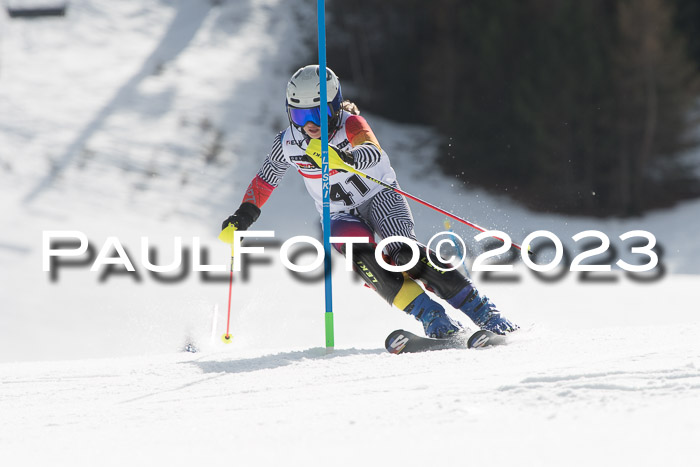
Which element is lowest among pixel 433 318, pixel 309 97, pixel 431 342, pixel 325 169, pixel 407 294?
pixel 431 342

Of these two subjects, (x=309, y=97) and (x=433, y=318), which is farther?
(x=309, y=97)

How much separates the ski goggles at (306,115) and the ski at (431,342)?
1.25m

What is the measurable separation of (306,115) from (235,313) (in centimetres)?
398

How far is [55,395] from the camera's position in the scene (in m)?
3.48

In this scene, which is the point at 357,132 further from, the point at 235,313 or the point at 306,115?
the point at 235,313

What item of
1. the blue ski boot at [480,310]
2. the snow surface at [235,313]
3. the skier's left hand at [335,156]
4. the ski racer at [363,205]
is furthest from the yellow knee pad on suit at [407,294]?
the skier's left hand at [335,156]

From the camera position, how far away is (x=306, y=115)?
449cm

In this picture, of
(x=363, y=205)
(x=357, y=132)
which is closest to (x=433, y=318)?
(x=363, y=205)

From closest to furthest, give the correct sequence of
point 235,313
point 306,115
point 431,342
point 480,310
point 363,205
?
point 431,342, point 480,310, point 306,115, point 363,205, point 235,313

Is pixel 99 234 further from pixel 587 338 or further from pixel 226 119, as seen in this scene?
pixel 587 338

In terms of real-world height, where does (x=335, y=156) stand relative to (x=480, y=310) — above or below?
above

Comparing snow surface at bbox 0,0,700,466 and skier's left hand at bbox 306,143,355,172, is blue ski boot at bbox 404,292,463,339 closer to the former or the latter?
snow surface at bbox 0,0,700,466

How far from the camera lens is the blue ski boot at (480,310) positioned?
4312 millimetres

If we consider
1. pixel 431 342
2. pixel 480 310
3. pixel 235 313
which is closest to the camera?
pixel 431 342
